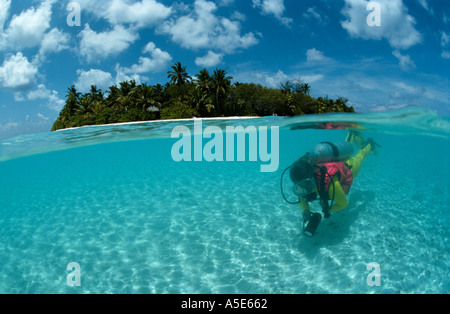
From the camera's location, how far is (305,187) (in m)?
5.56

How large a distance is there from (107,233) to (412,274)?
27.0ft

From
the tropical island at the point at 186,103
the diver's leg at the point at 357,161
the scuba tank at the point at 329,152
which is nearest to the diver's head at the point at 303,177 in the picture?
the scuba tank at the point at 329,152

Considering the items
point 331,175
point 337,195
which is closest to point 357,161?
point 331,175

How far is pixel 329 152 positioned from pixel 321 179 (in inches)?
38.5

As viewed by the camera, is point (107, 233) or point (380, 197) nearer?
point (107, 233)

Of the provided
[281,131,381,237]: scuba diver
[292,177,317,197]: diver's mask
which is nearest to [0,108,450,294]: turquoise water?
[281,131,381,237]: scuba diver

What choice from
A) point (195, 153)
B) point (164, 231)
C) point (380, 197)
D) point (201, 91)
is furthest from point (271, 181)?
point (201, 91)

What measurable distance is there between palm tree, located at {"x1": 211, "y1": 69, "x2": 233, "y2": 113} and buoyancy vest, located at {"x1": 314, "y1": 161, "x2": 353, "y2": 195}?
35.5 meters

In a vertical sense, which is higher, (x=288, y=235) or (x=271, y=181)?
(x=271, y=181)

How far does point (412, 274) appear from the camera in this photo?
5.81m

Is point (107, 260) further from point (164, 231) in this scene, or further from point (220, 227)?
point (220, 227)

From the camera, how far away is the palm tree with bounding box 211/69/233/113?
135 ft

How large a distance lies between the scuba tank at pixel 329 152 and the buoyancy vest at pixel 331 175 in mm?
150

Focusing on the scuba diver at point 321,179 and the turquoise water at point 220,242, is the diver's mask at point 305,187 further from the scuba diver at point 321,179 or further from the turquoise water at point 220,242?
the turquoise water at point 220,242
